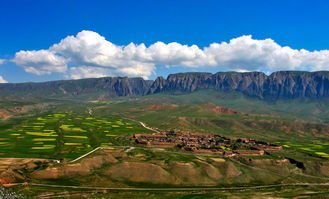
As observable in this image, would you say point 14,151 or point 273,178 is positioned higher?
point 14,151

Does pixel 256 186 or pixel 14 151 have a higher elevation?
pixel 14 151

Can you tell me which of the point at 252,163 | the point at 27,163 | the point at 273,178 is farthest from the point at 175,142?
the point at 27,163

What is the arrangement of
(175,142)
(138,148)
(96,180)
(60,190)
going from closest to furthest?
(60,190)
(96,180)
(138,148)
(175,142)

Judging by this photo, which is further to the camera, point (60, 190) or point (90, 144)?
point (90, 144)

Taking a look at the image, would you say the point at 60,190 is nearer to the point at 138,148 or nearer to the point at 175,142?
the point at 138,148

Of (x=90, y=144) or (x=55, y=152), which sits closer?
(x=55, y=152)

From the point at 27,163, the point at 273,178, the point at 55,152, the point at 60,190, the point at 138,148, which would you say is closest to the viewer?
the point at 60,190

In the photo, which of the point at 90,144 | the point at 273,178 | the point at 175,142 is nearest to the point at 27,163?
the point at 90,144

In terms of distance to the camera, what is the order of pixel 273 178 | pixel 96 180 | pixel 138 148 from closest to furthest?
pixel 96 180, pixel 273 178, pixel 138 148

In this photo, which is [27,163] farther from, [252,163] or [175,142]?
[252,163]
